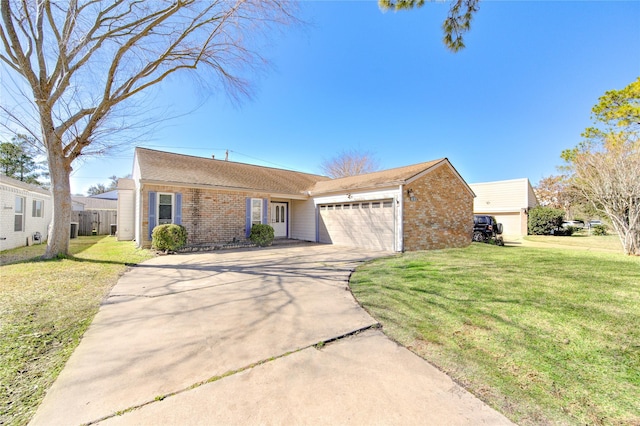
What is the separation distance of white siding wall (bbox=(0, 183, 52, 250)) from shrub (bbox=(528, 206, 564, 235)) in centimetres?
3110

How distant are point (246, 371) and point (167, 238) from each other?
8961mm

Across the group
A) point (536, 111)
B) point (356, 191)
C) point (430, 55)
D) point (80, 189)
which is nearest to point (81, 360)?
point (356, 191)

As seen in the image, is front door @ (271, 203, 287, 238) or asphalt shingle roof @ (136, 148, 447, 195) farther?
front door @ (271, 203, 287, 238)

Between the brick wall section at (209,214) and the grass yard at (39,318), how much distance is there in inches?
151

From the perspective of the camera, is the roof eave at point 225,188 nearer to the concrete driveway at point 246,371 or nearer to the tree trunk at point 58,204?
the tree trunk at point 58,204

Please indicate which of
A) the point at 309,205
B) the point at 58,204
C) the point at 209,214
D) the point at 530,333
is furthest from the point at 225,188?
the point at 530,333

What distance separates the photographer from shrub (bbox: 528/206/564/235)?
65.5ft

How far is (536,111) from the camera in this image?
12719mm

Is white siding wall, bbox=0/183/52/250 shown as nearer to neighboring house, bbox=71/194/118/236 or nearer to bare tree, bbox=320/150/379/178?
neighboring house, bbox=71/194/118/236

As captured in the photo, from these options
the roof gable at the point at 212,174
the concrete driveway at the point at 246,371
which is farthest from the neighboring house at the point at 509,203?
the concrete driveway at the point at 246,371

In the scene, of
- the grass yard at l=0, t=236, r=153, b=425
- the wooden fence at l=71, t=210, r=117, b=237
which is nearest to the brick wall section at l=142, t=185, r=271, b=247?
the grass yard at l=0, t=236, r=153, b=425

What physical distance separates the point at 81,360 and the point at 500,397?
13.1ft

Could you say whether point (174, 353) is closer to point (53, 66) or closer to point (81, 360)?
point (81, 360)

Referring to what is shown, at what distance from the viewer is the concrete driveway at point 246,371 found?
1916 millimetres
